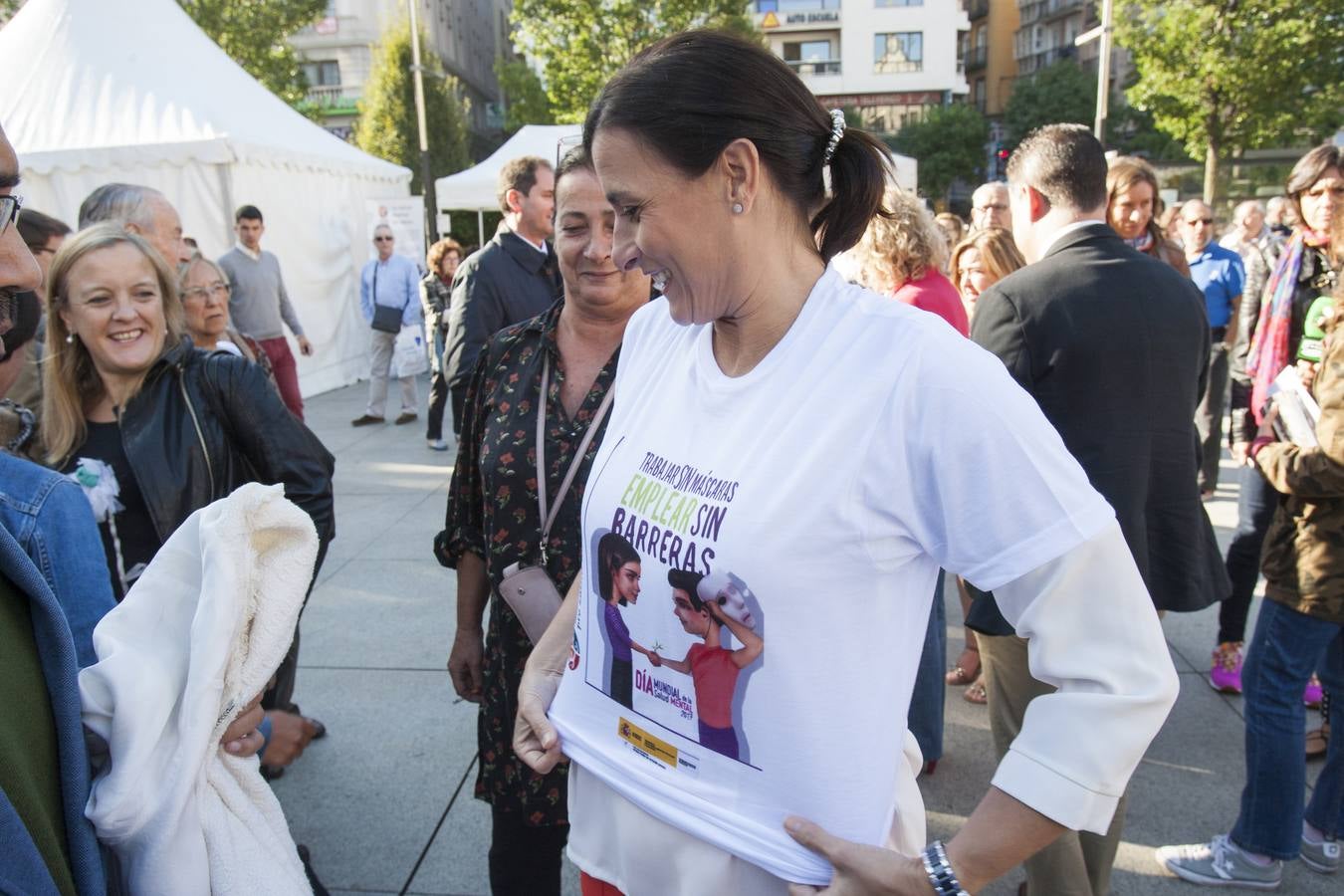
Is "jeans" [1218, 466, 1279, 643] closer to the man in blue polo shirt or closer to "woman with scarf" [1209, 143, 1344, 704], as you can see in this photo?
"woman with scarf" [1209, 143, 1344, 704]

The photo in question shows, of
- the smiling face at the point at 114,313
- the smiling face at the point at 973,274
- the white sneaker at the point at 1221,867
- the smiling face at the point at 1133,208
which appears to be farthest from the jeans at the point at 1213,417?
the smiling face at the point at 114,313

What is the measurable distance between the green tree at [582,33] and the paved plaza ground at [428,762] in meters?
24.5

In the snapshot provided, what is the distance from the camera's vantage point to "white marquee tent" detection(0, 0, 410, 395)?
9.81 metres

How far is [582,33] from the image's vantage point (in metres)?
27.2

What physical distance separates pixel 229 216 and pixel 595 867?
35.1 ft

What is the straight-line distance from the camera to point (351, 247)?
13359mm

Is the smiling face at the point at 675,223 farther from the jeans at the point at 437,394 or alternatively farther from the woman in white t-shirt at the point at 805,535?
the jeans at the point at 437,394

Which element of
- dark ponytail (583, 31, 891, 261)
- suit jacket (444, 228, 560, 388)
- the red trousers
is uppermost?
dark ponytail (583, 31, 891, 261)

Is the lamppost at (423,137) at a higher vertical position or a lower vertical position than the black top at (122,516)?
higher

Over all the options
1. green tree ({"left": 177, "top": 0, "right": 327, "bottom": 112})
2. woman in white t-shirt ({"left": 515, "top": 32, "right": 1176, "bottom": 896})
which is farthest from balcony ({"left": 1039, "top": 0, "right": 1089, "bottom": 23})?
woman in white t-shirt ({"left": 515, "top": 32, "right": 1176, "bottom": 896})

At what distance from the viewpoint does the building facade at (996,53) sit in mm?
67875

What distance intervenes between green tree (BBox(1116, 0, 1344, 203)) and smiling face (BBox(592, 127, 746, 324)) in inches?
837

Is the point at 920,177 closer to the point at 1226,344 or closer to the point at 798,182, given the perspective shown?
the point at 1226,344

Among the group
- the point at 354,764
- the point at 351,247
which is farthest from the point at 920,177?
the point at 354,764
